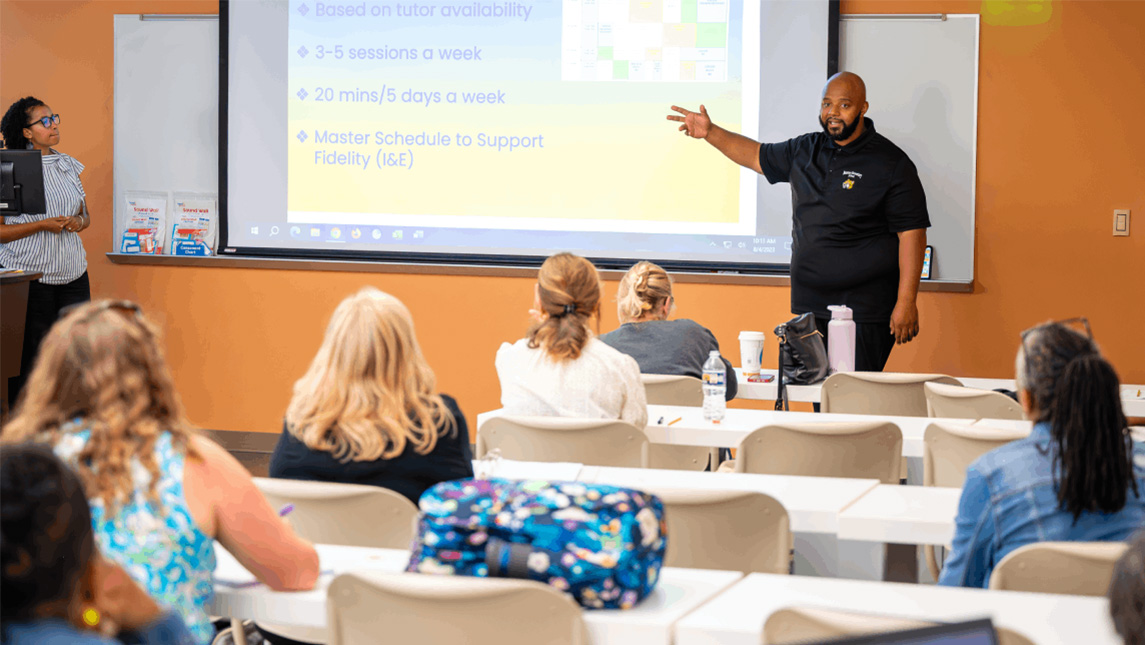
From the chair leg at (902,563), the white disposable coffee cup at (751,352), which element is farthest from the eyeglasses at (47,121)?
the chair leg at (902,563)

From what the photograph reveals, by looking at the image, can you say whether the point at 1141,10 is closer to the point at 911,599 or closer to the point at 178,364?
the point at 911,599

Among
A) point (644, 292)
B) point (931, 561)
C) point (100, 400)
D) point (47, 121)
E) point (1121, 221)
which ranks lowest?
point (931, 561)

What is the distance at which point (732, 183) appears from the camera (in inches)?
215

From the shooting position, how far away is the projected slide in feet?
17.8

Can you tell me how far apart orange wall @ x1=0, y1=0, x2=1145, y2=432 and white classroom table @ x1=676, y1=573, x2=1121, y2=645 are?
3697 mm

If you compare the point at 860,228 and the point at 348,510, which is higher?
the point at 860,228

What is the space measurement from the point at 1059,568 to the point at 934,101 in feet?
12.8

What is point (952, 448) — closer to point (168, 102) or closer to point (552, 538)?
point (552, 538)

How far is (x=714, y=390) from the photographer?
333 centimetres

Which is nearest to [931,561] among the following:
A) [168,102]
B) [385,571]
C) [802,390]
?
[802,390]

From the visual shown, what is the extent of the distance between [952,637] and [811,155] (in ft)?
13.1

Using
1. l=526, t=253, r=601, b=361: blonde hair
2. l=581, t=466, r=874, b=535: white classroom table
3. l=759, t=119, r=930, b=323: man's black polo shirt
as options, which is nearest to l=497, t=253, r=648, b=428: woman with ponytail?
l=526, t=253, r=601, b=361: blonde hair

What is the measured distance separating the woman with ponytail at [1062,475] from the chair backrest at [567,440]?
1.08 m

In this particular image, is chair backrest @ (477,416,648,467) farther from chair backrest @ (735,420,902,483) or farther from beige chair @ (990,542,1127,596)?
beige chair @ (990,542,1127,596)
